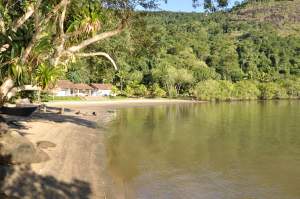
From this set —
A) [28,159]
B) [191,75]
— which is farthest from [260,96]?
[28,159]

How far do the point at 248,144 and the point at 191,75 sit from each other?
93038mm

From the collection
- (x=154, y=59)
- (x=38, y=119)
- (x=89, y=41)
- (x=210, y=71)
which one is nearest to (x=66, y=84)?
(x=154, y=59)

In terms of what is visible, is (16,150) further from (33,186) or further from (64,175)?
(33,186)

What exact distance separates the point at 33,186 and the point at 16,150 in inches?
119

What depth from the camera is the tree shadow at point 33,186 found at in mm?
14355

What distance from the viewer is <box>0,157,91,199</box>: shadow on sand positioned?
14336mm

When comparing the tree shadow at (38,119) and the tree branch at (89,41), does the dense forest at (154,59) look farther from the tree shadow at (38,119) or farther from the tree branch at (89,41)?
the tree shadow at (38,119)

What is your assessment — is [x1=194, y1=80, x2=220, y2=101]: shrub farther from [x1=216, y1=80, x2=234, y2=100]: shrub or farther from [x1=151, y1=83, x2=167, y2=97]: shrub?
[x1=151, y1=83, x2=167, y2=97]: shrub

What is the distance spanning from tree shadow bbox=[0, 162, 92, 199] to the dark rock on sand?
0.44 metres

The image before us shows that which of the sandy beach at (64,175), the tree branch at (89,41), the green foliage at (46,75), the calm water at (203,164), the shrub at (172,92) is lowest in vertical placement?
the calm water at (203,164)

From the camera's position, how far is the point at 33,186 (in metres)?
15.3

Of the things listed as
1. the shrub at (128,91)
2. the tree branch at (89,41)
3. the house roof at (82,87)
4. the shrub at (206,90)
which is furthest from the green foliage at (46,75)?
the shrub at (206,90)

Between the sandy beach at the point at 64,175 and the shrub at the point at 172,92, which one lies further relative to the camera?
the shrub at the point at 172,92

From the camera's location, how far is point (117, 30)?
52.4 ft
